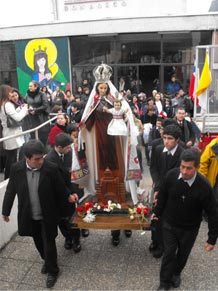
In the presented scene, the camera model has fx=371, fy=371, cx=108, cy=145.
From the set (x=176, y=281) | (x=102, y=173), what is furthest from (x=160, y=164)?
(x=176, y=281)

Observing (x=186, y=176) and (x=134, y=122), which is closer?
(x=186, y=176)

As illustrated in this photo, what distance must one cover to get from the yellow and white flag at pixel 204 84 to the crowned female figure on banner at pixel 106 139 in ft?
11.8

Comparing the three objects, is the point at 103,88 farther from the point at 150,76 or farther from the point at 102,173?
the point at 150,76

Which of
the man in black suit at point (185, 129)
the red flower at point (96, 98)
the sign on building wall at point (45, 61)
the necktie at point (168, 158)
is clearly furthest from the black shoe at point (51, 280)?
the sign on building wall at point (45, 61)

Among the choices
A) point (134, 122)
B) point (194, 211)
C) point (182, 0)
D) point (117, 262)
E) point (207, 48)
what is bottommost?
point (117, 262)

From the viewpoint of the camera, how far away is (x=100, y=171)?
4.98m

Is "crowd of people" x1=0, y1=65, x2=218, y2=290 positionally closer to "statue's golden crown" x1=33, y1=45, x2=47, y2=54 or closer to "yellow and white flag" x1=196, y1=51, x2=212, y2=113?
"yellow and white flag" x1=196, y1=51, x2=212, y2=113

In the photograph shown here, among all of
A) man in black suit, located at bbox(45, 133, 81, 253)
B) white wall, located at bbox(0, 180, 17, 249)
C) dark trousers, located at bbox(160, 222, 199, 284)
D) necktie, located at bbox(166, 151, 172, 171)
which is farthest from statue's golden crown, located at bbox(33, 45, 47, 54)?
dark trousers, located at bbox(160, 222, 199, 284)

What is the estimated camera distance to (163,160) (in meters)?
4.37

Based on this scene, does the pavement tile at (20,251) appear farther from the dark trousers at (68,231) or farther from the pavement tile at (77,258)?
the dark trousers at (68,231)

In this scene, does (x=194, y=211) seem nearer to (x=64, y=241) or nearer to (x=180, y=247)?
(x=180, y=247)

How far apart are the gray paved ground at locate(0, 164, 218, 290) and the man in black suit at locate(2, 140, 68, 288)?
1.05 feet

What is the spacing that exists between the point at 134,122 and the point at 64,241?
187 cm

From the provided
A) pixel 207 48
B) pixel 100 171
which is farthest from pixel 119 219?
pixel 207 48
